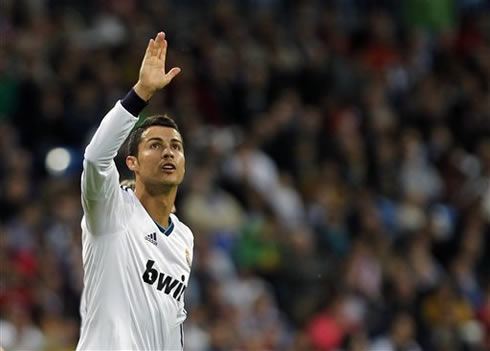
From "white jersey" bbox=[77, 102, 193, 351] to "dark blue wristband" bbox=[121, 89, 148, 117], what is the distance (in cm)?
3

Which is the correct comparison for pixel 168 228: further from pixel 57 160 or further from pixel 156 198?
pixel 57 160

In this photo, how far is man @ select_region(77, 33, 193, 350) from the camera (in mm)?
5668

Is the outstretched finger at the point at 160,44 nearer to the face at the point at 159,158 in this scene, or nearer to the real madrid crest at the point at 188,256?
the face at the point at 159,158

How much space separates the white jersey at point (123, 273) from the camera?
5738 millimetres

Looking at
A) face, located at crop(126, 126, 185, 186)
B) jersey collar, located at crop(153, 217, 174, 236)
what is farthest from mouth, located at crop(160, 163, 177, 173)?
jersey collar, located at crop(153, 217, 174, 236)

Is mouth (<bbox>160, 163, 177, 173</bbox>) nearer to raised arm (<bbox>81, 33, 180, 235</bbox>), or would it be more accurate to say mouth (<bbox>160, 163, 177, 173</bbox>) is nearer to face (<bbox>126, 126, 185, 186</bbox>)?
face (<bbox>126, 126, 185, 186</bbox>)

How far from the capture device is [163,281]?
6137 mm

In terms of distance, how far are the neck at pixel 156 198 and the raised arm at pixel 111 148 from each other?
1.06 ft

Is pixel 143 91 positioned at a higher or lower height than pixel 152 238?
higher

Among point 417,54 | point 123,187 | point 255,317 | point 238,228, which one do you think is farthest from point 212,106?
point 123,187

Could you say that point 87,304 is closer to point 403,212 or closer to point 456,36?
point 403,212

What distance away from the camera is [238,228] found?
1295 centimetres

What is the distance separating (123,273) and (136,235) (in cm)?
22

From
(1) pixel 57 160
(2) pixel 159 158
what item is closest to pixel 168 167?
(2) pixel 159 158
